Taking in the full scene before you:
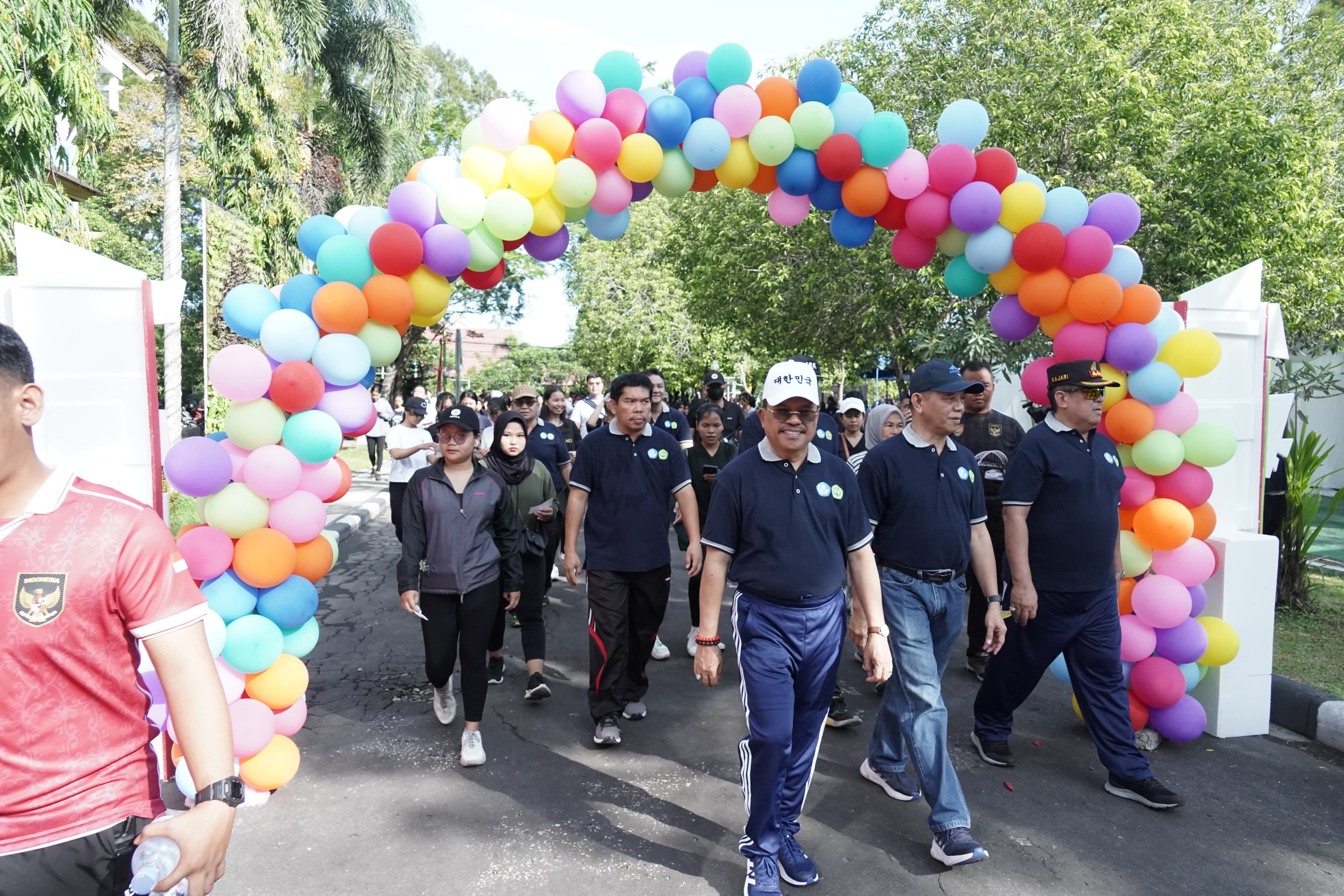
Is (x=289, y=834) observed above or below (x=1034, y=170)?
below

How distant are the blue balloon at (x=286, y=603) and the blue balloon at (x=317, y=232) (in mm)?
1737

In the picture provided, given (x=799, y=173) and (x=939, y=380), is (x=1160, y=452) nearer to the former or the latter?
(x=939, y=380)

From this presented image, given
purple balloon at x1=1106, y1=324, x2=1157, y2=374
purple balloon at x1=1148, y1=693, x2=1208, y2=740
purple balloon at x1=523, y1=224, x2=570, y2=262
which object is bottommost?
purple balloon at x1=1148, y1=693, x2=1208, y2=740

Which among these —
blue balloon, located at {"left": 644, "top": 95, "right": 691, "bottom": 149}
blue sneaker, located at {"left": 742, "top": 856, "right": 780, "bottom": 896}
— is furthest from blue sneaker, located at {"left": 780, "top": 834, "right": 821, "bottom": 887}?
blue balloon, located at {"left": 644, "top": 95, "right": 691, "bottom": 149}

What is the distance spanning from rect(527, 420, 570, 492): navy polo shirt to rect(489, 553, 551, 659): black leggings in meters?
1.40

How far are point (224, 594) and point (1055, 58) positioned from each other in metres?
11.0

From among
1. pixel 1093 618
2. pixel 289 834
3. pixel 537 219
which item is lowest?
pixel 289 834

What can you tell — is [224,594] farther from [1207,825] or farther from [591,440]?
[1207,825]

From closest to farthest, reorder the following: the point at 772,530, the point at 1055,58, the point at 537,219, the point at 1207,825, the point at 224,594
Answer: the point at 772,530 → the point at 1207,825 → the point at 224,594 → the point at 537,219 → the point at 1055,58

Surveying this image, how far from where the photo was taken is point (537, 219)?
16.9ft

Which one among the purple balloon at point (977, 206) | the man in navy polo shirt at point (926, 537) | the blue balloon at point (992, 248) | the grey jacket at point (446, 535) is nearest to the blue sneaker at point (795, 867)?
the man in navy polo shirt at point (926, 537)

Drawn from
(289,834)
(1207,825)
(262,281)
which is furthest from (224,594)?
(262,281)

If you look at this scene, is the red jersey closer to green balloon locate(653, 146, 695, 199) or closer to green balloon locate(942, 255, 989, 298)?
green balloon locate(653, 146, 695, 199)

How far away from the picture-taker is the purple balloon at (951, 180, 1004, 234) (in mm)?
5035
